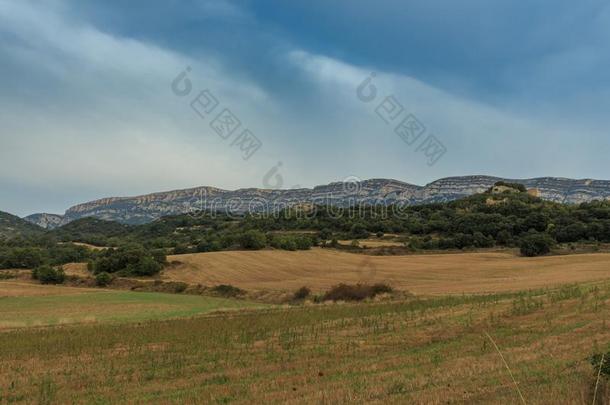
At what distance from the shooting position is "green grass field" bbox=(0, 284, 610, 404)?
10703 millimetres

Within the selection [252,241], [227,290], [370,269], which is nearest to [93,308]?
[227,290]

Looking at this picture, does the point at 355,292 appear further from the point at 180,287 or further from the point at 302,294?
the point at 180,287

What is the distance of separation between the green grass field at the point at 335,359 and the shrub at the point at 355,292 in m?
18.6

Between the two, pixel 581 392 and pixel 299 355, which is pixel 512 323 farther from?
pixel 581 392

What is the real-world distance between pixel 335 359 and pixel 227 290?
4712 cm

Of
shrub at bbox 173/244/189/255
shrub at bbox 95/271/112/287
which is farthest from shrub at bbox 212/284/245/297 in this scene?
shrub at bbox 173/244/189/255

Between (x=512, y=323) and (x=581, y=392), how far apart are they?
13.5m

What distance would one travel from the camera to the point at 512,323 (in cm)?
2086

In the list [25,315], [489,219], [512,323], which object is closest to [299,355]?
[512,323]

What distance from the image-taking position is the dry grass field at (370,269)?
58281 mm

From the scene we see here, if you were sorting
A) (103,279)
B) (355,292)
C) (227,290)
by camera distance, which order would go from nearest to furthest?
(355,292) → (227,290) → (103,279)

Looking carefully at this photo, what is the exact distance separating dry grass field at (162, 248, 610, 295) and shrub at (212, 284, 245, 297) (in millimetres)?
1674

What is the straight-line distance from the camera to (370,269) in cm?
7369

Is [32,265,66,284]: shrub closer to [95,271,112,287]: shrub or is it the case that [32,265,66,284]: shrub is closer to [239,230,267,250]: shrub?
[95,271,112,287]: shrub
